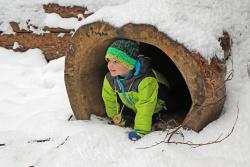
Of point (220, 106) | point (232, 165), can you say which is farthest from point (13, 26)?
point (232, 165)

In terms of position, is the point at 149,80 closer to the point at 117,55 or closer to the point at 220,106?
the point at 117,55

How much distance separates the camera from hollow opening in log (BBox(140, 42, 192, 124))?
359 centimetres

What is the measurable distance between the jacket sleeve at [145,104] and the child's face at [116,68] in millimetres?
162

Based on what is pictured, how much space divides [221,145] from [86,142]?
905 mm

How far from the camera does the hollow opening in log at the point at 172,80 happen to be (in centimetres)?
359

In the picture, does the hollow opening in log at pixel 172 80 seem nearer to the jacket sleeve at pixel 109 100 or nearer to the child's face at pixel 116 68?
the jacket sleeve at pixel 109 100

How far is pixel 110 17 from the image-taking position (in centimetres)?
270

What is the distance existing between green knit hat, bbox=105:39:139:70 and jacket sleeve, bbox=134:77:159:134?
0.56ft

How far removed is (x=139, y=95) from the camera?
302cm

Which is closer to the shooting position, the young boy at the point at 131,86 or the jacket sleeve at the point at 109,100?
the young boy at the point at 131,86

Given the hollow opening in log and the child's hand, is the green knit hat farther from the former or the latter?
the hollow opening in log

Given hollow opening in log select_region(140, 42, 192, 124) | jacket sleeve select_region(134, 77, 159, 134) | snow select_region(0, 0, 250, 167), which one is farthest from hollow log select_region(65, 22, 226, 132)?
hollow opening in log select_region(140, 42, 192, 124)

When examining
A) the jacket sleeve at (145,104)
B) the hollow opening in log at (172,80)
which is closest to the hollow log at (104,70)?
the jacket sleeve at (145,104)

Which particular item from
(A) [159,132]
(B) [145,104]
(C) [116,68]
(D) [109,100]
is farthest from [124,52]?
(A) [159,132]
